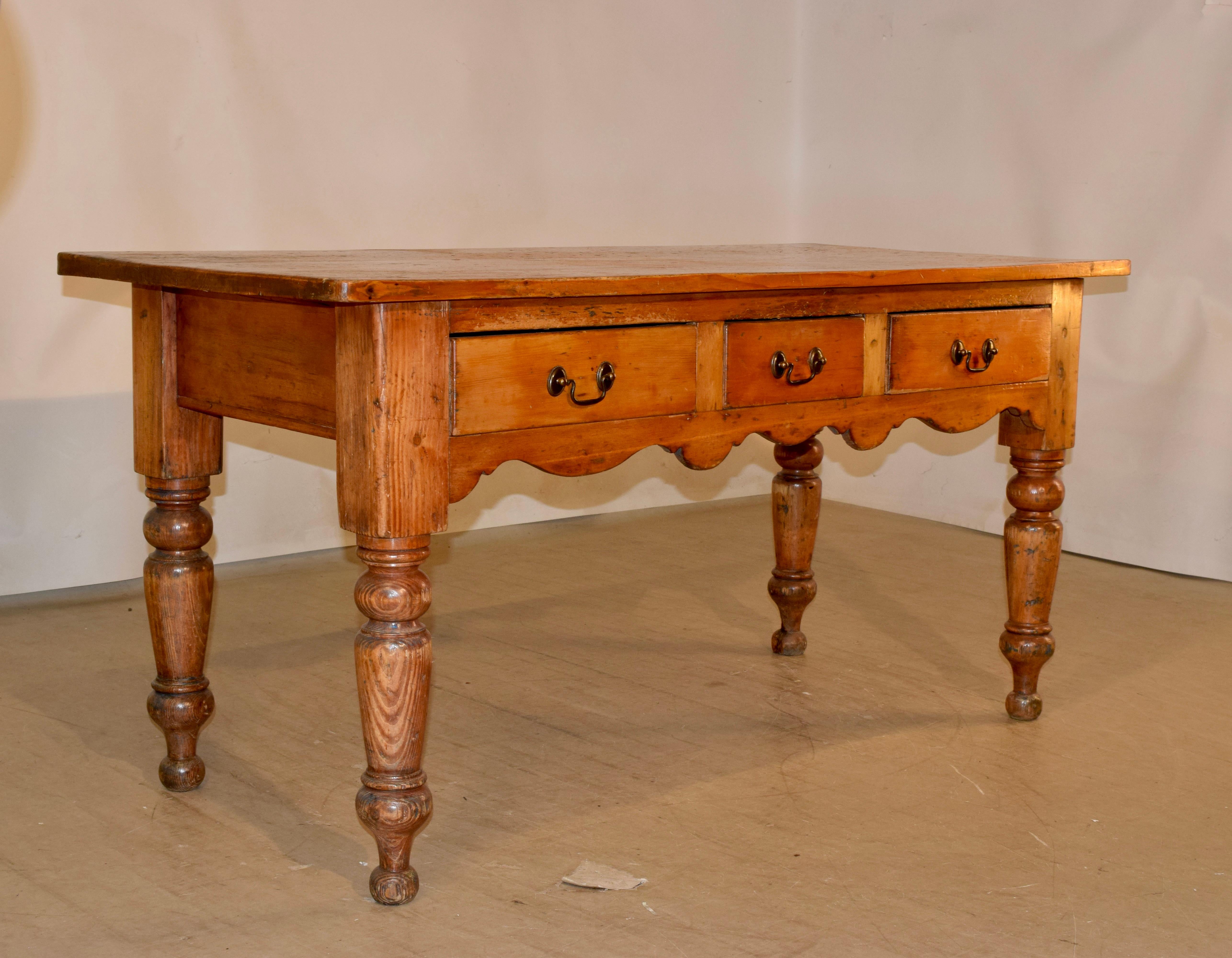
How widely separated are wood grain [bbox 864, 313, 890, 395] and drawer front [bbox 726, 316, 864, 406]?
0.04 ft

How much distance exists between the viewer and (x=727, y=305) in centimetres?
214

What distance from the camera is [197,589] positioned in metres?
2.30

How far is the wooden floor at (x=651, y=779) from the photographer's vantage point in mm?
1908

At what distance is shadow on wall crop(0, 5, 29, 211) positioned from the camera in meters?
3.46

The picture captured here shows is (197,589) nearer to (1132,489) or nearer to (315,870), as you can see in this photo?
(315,870)

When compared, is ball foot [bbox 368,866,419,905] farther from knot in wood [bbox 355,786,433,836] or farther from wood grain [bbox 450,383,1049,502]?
wood grain [bbox 450,383,1049,502]

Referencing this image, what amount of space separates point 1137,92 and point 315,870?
3.42 meters

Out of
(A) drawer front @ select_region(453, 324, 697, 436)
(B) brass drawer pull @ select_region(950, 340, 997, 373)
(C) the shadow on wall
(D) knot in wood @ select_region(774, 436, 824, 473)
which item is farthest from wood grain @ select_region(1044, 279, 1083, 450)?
(C) the shadow on wall

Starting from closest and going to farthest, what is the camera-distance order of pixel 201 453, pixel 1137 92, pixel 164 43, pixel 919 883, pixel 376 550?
pixel 376 550 < pixel 919 883 < pixel 201 453 < pixel 164 43 < pixel 1137 92

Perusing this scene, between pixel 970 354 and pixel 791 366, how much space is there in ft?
1.48

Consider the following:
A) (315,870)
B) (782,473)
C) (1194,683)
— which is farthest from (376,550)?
(1194,683)

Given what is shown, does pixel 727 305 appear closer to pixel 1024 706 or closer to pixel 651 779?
pixel 651 779

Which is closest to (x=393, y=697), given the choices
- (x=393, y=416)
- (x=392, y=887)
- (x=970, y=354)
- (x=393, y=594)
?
(x=393, y=594)

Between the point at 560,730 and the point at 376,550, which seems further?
the point at 560,730
